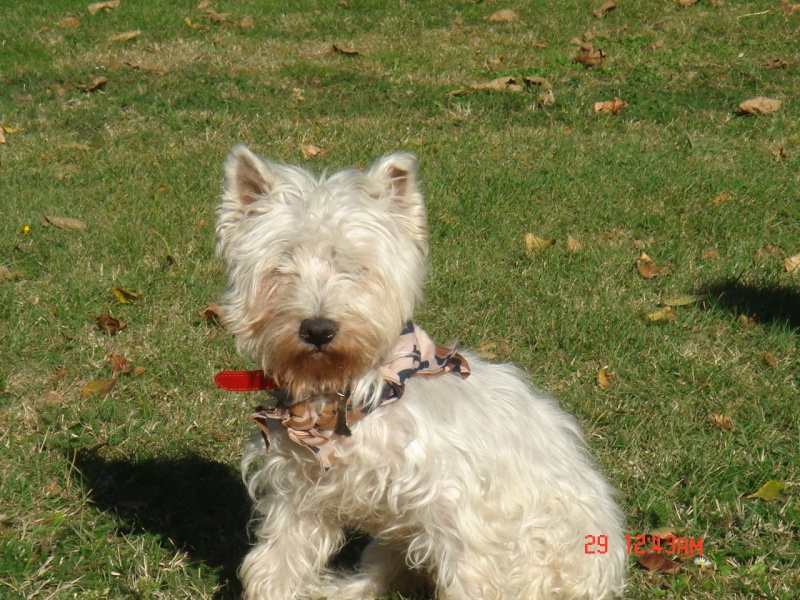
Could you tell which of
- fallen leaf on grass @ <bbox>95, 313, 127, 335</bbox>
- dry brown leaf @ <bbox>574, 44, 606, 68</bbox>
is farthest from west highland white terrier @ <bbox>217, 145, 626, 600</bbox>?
dry brown leaf @ <bbox>574, 44, 606, 68</bbox>

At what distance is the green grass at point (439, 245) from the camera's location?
4578 mm

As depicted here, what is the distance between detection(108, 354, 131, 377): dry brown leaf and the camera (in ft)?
18.7

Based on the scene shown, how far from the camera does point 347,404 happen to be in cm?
358

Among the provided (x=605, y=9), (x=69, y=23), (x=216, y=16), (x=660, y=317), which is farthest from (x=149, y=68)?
(x=660, y=317)

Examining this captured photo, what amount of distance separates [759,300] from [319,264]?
157 inches

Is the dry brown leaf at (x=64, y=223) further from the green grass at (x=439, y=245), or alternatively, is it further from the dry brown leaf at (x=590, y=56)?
the dry brown leaf at (x=590, y=56)

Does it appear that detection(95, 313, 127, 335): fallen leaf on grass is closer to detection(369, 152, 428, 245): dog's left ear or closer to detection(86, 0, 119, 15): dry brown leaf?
detection(369, 152, 428, 245): dog's left ear

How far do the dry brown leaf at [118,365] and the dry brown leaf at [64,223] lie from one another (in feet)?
7.23

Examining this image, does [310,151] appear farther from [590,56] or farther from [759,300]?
[759,300]

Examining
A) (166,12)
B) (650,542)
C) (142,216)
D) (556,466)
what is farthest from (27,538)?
(166,12)

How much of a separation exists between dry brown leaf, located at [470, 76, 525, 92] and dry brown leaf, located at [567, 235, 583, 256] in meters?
3.78

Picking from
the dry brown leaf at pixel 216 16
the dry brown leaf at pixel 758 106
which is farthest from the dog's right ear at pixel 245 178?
the dry brown leaf at pixel 216 16

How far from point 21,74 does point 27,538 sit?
861 centimetres

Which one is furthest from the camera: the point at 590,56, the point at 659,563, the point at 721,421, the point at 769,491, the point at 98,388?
the point at 590,56
